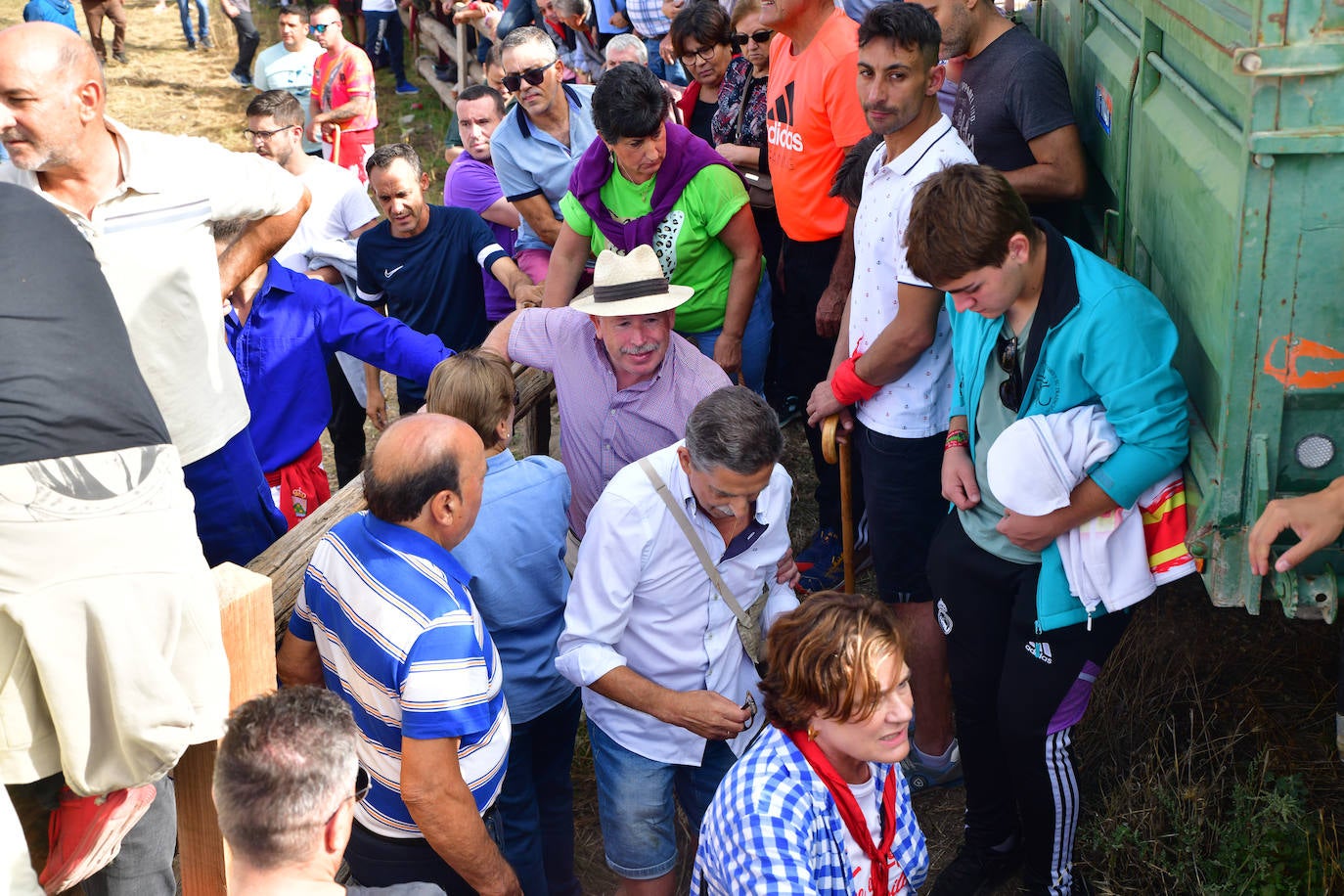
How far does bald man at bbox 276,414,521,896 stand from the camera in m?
2.56

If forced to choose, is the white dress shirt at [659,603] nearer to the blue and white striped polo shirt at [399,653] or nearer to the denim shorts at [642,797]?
the denim shorts at [642,797]

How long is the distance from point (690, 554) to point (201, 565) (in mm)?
1236

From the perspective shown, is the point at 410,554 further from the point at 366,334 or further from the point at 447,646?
the point at 366,334

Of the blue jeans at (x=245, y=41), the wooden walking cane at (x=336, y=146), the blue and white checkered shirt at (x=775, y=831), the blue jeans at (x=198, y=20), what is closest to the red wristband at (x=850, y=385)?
the blue and white checkered shirt at (x=775, y=831)

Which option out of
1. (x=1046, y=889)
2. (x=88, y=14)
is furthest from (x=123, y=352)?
(x=88, y=14)

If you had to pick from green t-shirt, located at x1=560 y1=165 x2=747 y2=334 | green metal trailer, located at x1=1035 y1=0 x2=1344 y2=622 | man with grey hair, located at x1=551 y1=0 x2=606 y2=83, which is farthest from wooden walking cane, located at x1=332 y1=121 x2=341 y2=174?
green metal trailer, located at x1=1035 y1=0 x2=1344 y2=622

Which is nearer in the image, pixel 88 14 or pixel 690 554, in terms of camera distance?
pixel 690 554

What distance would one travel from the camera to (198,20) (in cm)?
1781

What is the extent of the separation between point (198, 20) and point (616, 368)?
16.8m

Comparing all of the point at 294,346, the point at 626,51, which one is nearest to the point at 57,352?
the point at 294,346

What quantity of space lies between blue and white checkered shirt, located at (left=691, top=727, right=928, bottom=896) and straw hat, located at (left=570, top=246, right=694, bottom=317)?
1496 millimetres

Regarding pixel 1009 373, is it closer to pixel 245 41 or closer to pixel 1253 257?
pixel 1253 257

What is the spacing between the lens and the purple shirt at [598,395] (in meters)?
3.69

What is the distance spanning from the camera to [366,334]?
4402 mm
